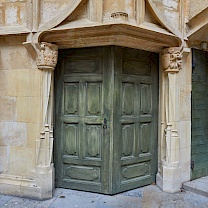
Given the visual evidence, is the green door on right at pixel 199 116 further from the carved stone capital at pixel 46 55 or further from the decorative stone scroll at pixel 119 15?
the carved stone capital at pixel 46 55

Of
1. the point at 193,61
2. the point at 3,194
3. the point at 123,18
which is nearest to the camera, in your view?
the point at 123,18

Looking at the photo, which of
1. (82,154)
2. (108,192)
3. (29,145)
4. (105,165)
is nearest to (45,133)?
(29,145)

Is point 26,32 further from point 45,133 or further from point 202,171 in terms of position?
point 202,171

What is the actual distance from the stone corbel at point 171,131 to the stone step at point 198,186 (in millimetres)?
132

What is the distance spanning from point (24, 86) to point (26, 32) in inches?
27.8

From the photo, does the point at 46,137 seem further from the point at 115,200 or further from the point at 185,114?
the point at 185,114

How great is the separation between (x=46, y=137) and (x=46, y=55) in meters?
1.06

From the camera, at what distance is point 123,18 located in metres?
2.80

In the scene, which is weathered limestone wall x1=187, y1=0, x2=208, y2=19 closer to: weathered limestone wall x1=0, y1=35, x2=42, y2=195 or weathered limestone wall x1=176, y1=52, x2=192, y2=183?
weathered limestone wall x1=176, y1=52, x2=192, y2=183

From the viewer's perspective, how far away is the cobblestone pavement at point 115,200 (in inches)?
121

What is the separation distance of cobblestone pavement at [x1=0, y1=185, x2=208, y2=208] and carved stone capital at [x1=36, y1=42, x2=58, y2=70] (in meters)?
1.73

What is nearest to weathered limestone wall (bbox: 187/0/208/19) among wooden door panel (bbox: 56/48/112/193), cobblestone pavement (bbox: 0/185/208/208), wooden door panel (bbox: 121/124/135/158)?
wooden door panel (bbox: 56/48/112/193)

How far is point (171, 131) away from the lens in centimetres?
346

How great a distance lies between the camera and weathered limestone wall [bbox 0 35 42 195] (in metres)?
3.29
